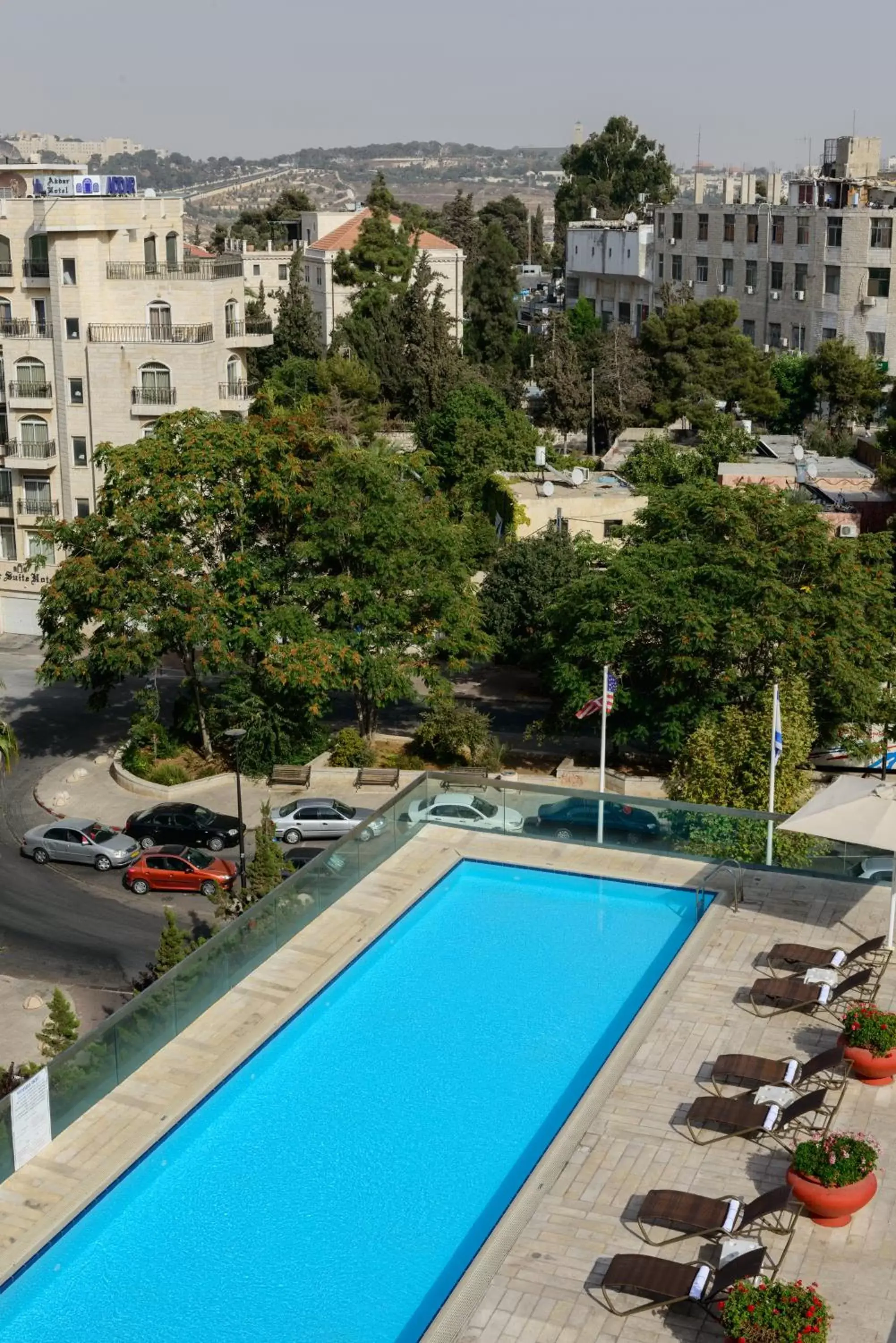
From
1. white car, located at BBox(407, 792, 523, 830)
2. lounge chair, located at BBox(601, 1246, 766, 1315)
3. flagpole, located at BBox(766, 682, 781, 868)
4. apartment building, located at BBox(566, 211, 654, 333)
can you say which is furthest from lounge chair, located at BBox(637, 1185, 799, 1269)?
apartment building, located at BBox(566, 211, 654, 333)

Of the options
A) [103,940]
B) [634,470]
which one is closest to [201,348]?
[634,470]

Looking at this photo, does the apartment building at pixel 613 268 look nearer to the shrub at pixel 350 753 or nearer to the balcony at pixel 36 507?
the balcony at pixel 36 507

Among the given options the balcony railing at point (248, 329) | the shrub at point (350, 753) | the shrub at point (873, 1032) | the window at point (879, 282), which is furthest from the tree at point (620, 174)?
the shrub at point (873, 1032)

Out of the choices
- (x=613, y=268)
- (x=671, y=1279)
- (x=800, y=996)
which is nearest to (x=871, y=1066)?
(x=800, y=996)

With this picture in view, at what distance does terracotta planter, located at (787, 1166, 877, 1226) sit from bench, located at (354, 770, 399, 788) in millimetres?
23930

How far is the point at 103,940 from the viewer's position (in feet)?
104

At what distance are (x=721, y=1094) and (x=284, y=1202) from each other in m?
5.51

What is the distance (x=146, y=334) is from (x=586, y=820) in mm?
34916

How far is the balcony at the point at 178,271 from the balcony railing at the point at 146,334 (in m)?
2.13

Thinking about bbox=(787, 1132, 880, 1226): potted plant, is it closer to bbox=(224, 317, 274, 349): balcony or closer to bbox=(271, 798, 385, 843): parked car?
bbox=(271, 798, 385, 843): parked car

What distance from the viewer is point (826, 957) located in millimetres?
22344

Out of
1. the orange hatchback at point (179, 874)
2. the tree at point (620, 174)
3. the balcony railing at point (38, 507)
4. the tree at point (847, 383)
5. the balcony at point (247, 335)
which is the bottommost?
the orange hatchback at point (179, 874)

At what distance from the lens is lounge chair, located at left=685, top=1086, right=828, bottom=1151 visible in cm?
1806

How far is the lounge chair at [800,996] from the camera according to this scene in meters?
21.3
